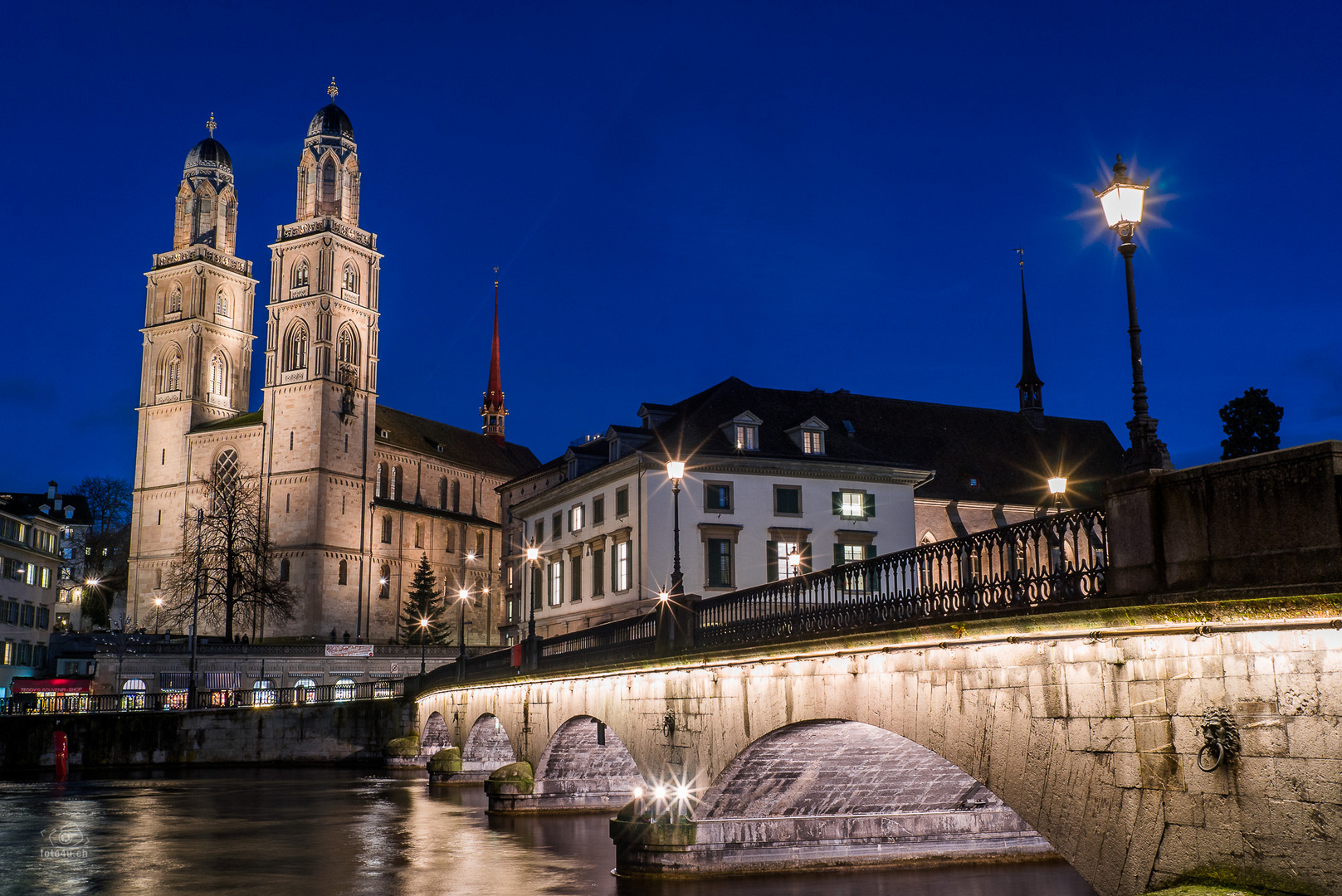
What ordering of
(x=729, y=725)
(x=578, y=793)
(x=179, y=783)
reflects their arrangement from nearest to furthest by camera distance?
(x=729, y=725)
(x=578, y=793)
(x=179, y=783)

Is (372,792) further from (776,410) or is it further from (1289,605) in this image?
(1289,605)

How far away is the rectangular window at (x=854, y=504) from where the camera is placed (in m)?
50.6

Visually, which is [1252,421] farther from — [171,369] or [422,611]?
[171,369]

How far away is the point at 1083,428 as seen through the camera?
6956 cm

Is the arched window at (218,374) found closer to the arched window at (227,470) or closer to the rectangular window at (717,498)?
the arched window at (227,470)

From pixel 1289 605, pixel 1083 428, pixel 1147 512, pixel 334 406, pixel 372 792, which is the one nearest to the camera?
pixel 1289 605

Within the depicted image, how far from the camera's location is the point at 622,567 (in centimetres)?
4931

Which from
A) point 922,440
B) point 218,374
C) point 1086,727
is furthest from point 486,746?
point 218,374

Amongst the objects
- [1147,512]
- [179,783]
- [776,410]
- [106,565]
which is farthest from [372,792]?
[106,565]

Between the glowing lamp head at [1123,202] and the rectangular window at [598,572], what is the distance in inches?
1577

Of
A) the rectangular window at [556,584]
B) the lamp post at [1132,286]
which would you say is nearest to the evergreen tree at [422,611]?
the rectangular window at [556,584]

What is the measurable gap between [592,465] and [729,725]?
35716 mm

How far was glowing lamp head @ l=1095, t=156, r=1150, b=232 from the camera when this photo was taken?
487 inches

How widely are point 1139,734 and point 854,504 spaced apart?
39.9 meters
